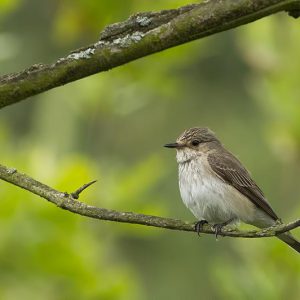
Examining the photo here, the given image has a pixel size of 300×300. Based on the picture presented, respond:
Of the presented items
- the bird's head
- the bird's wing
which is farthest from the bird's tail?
the bird's head

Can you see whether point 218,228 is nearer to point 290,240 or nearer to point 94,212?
point 290,240

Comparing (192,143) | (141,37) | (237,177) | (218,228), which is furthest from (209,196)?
(141,37)

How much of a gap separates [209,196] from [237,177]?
54cm

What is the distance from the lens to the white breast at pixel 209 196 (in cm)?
672

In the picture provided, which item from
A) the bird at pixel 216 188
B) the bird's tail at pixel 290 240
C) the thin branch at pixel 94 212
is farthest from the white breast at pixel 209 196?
the thin branch at pixel 94 212

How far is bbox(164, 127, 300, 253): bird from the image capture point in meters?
6.75

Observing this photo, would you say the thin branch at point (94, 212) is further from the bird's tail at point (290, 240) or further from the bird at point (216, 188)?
the bird's tail at point (290, 240)

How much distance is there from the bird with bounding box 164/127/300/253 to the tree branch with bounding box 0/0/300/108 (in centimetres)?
252

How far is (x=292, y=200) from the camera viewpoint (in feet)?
38.7

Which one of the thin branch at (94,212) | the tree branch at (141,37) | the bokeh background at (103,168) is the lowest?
the bokeh background at (103,168)

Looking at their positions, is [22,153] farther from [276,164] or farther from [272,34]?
[276,164]

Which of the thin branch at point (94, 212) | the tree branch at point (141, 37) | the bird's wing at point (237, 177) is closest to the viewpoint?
the tree branch at point (141, 37)

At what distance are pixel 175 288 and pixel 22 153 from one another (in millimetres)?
5545

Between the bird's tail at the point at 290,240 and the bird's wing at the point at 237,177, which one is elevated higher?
the bird's wing at the point at 237,177
